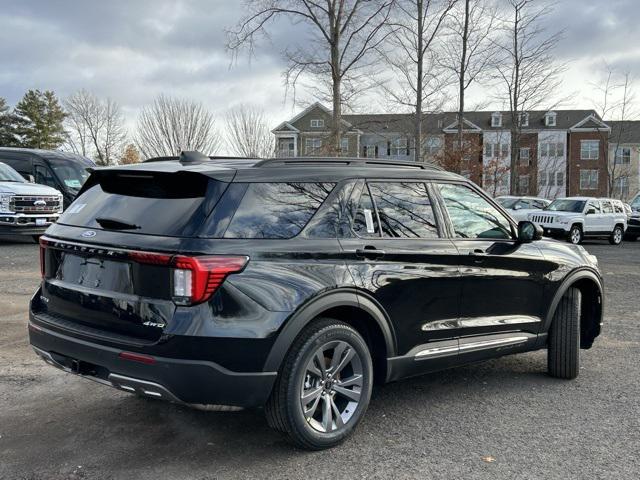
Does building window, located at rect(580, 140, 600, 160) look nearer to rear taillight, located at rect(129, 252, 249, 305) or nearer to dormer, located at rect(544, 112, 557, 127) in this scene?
dormer, located at rect(544, 112, 557, 127)

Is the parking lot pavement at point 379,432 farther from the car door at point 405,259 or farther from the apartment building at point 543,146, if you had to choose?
the apartment building at point 543,146

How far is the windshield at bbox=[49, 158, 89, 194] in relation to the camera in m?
18.4

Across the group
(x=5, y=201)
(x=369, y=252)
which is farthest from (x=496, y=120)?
(x=369, y=252)

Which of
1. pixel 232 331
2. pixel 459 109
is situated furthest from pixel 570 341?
pixel 459 109

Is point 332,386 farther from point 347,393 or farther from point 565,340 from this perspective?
point 565,340

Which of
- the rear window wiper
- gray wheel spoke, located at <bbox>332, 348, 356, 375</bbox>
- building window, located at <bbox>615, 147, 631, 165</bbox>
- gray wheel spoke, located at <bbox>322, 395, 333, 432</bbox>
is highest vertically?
building window, located at <bbox>615, 147, 631, 165</bbox>

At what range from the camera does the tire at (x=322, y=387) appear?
333 cm

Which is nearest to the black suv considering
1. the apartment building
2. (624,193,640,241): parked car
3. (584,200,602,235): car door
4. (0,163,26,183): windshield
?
(0,163,26,183): windshield

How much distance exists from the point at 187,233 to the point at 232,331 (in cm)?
58

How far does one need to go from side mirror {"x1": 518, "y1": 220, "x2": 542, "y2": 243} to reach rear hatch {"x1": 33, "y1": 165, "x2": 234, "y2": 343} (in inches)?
101

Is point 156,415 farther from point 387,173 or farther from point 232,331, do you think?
point 387,173

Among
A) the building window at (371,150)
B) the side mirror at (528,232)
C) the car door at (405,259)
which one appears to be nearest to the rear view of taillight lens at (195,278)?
the car door at (405,259)

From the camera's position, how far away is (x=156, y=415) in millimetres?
4148

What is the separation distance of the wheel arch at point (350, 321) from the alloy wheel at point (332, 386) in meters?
0.21
